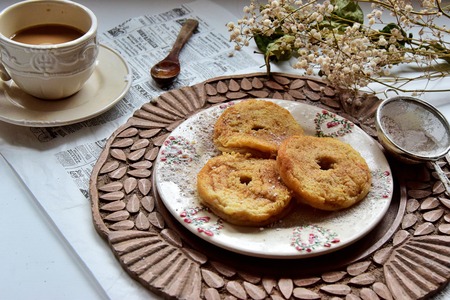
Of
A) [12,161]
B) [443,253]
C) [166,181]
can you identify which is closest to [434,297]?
[443,253]

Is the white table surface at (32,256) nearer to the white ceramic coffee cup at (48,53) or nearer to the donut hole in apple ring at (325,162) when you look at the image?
the white ceramic coffee cup at (48,53)

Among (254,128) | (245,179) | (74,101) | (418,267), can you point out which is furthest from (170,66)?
(418,267)

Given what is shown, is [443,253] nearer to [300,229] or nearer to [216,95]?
[300,229]

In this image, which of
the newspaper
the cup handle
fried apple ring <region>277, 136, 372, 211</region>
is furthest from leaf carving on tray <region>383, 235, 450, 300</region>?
the cup handle

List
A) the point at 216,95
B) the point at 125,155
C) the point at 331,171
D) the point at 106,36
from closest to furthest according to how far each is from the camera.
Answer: the point at 331,171
the point at 125,155
the point at 216,95
the point at 106,36

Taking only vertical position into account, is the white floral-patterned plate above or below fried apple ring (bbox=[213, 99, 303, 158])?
below

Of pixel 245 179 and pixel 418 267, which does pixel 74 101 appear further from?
pixel 418 267

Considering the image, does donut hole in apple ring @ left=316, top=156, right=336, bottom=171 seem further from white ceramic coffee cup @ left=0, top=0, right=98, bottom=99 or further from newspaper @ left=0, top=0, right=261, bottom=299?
white ceramic coffee cup @ left=0, top=0, right=98, bottom=99
